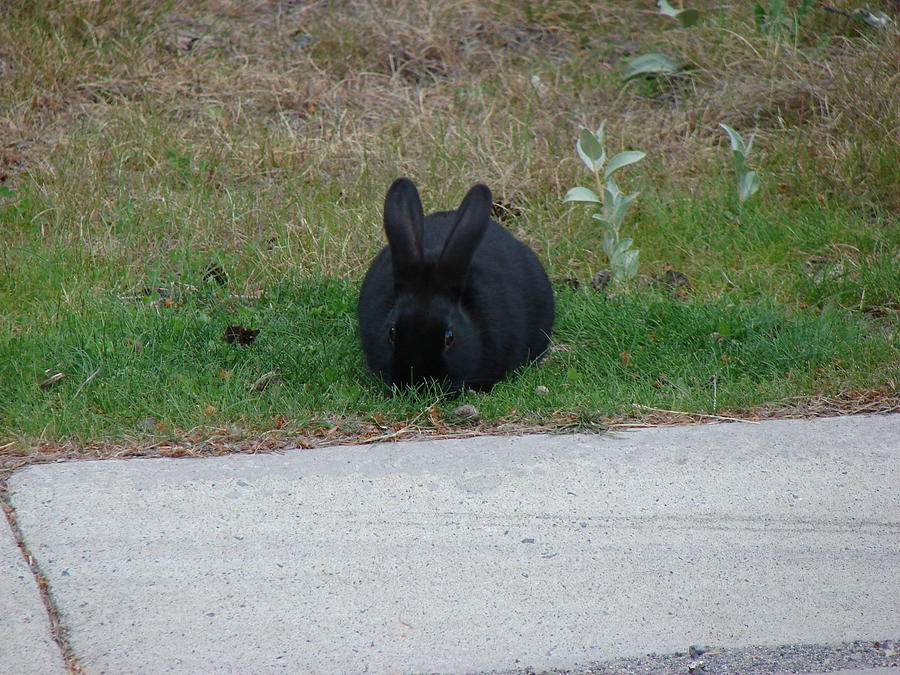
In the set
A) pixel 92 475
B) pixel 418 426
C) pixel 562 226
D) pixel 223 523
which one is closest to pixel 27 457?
pixel 92 475

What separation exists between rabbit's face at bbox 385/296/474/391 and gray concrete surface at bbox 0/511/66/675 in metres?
1.41

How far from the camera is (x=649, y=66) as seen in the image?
22.0 feet

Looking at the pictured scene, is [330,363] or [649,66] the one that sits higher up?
[649,66]

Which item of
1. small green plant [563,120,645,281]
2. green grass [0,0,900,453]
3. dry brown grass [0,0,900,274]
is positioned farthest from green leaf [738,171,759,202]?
small green plant [563,120,645,281]

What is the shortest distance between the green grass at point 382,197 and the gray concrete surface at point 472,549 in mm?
385

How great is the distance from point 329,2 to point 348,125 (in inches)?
78.1

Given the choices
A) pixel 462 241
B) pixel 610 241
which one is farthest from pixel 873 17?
pixel 462 241

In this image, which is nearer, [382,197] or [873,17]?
[382,197]

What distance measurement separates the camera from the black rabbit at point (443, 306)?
359 centimetres

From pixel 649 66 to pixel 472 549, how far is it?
4.76m

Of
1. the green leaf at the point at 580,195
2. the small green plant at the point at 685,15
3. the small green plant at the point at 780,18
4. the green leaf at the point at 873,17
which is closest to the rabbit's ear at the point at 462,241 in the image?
the green leaf at the point at 580,195

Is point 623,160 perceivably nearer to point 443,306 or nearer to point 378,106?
point 443,306

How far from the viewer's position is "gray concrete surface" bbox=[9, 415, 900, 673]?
2383 millimetres

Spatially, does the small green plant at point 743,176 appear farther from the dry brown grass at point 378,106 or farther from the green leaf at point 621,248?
the green leaf at point 621,248
